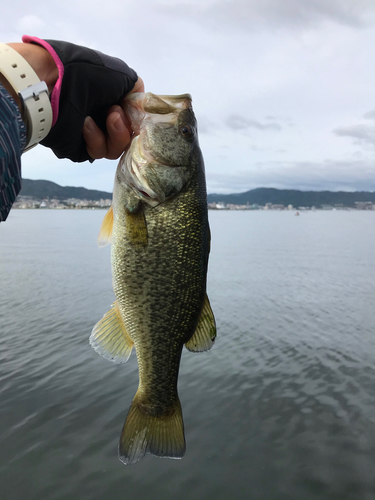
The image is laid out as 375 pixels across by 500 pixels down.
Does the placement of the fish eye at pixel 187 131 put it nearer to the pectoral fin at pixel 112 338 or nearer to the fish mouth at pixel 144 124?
the fish mouth at pixel 144 124

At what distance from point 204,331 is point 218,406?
7.81 meters

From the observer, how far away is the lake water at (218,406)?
23.6ft

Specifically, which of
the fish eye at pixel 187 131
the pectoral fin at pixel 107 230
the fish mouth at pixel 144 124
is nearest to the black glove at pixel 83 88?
the fish mouth at pixel 144 124

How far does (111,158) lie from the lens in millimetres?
2959

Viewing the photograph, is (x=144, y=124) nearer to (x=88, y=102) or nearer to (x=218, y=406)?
(x=88, y=102)

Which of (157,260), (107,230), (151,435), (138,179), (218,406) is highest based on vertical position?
(138,179)

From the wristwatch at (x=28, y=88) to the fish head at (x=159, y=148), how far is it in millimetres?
680

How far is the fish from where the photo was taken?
2.59 meters

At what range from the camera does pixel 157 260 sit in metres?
2.61

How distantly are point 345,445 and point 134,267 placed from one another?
818 cm

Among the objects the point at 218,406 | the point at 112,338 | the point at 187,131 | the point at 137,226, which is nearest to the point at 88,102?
the point at 187,131

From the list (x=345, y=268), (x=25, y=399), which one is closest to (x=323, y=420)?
(x=25, y=399)

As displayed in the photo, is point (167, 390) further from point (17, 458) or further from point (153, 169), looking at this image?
point (17, 458)

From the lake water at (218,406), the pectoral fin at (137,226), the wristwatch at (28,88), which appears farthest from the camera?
the lake water at (218,406)
